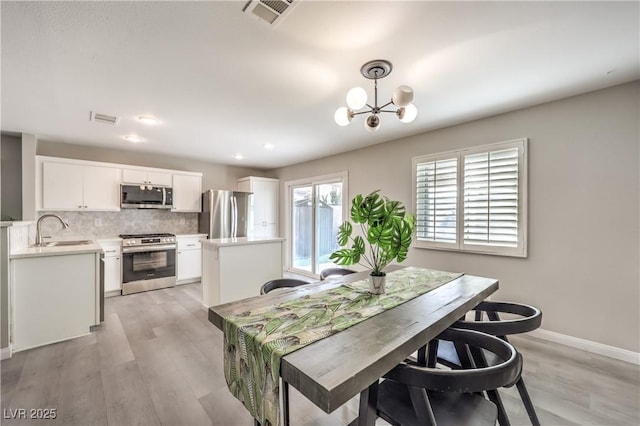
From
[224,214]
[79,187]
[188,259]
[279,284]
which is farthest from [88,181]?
[279,284]

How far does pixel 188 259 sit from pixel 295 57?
416cm

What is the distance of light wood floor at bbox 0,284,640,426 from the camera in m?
1.69

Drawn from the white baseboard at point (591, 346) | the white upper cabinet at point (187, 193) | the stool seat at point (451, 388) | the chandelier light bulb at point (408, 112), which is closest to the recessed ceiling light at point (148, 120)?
the white upper cabinet at point (187, 193)

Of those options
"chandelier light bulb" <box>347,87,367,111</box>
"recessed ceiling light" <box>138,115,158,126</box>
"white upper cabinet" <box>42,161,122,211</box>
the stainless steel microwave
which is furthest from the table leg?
"white upper cabinet" <box>42,161,122,211</box>

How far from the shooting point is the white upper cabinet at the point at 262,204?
5.73 meters

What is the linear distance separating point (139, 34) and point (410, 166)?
324cm

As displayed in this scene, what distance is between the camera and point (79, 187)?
408cm

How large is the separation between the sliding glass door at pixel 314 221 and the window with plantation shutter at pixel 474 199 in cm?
163

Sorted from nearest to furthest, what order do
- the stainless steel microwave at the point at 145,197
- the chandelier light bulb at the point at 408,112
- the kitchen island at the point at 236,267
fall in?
the chandelier light bulb at the point at 408,112, the kitchen island at the point at 236,267, the stainless steel microwave at the point at 145,197

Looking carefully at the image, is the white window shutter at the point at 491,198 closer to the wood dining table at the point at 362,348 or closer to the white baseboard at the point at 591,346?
the white baseboard at the point at 591,346

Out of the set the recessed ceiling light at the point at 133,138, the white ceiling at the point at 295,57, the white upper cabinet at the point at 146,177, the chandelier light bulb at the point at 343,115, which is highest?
the white ceiling at the point at 295,57

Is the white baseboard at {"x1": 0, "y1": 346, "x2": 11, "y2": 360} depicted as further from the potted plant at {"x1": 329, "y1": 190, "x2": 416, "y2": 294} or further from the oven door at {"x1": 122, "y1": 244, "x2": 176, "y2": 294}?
the potted plant at {"x1": 329, "y1": 190, "x2": 416, "y2": 294}

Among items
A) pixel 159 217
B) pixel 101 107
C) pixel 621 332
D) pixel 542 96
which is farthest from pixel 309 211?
pixel 621 332

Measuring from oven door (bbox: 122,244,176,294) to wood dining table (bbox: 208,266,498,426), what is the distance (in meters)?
3.72
